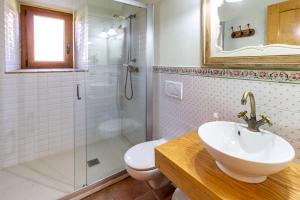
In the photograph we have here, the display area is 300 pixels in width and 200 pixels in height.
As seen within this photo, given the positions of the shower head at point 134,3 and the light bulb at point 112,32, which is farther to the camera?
the light bulb at point 112,32

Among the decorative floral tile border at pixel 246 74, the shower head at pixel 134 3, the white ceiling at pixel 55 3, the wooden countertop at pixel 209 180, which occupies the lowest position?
the wooden countertop at pixel 209 180

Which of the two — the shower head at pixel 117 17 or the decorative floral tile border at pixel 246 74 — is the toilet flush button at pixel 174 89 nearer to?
the decorative floral tile border at pixel 246 74

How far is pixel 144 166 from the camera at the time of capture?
1357 millimetres

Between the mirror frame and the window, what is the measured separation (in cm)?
199

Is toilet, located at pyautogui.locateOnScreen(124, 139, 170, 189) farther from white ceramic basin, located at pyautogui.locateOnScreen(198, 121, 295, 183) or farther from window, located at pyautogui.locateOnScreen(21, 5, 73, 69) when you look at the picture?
window, located at pyautogui.locateOnScreen(21, 5, 73, 69)

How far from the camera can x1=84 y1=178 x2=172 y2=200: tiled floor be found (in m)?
1.62

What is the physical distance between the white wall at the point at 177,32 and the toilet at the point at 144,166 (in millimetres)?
877

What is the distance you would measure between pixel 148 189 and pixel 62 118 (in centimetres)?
142

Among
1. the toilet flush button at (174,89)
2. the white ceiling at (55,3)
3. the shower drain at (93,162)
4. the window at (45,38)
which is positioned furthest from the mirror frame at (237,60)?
the window at (45,38)

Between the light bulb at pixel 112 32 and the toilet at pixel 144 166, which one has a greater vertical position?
the light bulb at pixel 112 32

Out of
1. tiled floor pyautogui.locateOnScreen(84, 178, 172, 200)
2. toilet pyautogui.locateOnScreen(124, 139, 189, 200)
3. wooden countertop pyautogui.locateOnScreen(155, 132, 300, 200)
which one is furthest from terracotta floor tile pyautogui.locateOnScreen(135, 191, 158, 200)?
wooden countertop pyautogui.locateOnScreen(155, 132, 300, 200)

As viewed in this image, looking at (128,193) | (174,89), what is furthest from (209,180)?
(128,193)

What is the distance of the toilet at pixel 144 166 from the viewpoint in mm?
1352

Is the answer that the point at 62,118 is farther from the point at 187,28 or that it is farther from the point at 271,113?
the point at 271,113
